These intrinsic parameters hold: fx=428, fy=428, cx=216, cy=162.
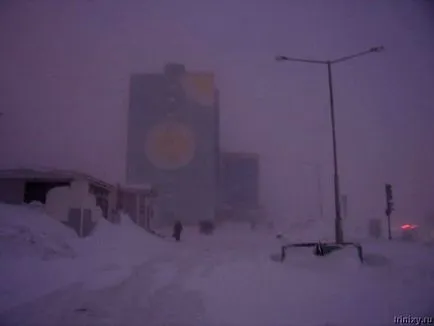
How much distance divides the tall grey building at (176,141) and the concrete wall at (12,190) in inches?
1971

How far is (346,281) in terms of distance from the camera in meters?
8.20

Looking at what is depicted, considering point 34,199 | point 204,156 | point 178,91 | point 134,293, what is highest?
point 178,91

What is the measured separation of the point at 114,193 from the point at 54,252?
57.1 feet

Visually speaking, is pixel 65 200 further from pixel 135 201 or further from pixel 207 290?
pixel 207 290

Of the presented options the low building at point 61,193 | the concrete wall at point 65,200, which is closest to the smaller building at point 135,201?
the low building at point 61,193

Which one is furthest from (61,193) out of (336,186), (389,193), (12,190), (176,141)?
(176,141)

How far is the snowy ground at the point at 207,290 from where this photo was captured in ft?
18.6

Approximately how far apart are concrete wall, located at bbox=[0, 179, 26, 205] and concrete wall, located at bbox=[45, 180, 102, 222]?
8.94 ft

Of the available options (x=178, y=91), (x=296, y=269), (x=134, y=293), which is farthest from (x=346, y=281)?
(x=178, y=91)

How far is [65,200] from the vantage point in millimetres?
20562

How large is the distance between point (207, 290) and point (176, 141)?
75.8m

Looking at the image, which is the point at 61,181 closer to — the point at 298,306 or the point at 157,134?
the point at 298,306

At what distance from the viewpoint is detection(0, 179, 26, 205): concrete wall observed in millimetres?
22109

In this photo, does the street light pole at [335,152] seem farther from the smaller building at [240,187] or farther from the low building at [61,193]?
the smaller building at [240,187]
